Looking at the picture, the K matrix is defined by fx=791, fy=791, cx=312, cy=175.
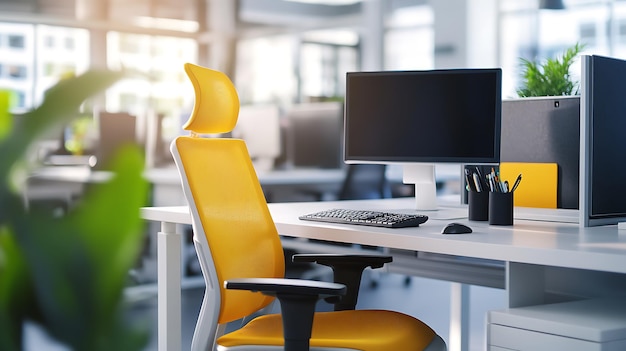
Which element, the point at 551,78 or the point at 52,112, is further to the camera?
the point at 551,78

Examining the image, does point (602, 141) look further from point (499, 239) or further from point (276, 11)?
point (276, 11)

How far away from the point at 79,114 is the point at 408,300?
4771mm

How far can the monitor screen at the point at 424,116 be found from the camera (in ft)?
7.14

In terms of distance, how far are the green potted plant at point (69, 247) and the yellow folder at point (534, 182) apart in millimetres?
2181

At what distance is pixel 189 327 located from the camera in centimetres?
390

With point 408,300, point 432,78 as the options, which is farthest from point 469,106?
point 408,300

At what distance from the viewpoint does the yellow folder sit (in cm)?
238

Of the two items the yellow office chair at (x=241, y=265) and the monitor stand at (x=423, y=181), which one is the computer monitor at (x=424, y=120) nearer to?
the monitor stand at (x=423, y=181)

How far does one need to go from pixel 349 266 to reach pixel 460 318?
862 mm

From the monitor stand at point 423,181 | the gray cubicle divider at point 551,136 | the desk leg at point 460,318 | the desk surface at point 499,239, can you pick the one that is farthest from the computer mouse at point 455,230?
the desk leg at point 460,318

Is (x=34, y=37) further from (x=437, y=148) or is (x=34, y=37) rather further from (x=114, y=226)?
(x=437, y=148)

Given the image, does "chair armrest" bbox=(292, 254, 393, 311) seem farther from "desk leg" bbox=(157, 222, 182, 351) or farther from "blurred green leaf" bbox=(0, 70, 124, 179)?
"blurred green leaf" bbox=(0, 70, 124, 179)

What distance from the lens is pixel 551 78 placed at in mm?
2396

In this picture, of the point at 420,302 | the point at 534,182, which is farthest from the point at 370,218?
the point at 420,302
